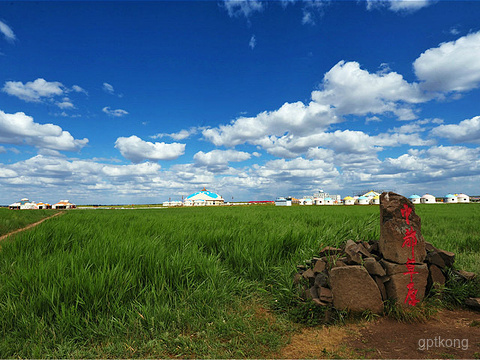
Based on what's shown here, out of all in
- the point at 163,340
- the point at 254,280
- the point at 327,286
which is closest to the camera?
the point at 163,340

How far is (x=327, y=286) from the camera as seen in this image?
4.14 m

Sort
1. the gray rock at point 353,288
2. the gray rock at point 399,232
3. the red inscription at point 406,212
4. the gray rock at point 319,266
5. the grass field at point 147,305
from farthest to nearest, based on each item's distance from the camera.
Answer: the gray rock at point 319,266, the red inscription at point 406,212, the gray rock at point 399,232, the gray rock at point 353,288, the grass field at point 147,305

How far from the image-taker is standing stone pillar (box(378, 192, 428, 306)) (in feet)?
13.4

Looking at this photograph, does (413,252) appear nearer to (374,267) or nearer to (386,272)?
(386,272)

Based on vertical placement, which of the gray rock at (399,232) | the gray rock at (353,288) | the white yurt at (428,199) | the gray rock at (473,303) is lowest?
the gray rock at (473,303)

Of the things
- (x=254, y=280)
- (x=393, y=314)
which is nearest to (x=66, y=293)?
(x=254, y=280)

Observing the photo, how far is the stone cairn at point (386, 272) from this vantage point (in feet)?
12.9

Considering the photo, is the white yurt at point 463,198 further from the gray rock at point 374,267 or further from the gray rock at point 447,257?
the gray rock at point 374,267

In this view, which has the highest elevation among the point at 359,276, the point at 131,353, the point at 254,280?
the point at 359,276

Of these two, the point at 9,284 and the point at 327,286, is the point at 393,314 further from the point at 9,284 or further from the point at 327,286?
the point at 9,284

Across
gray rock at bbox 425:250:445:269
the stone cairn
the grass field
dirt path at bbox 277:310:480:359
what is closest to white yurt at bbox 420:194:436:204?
→ the grass field

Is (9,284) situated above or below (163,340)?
above

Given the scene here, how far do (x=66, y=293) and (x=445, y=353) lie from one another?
502 centimetres
